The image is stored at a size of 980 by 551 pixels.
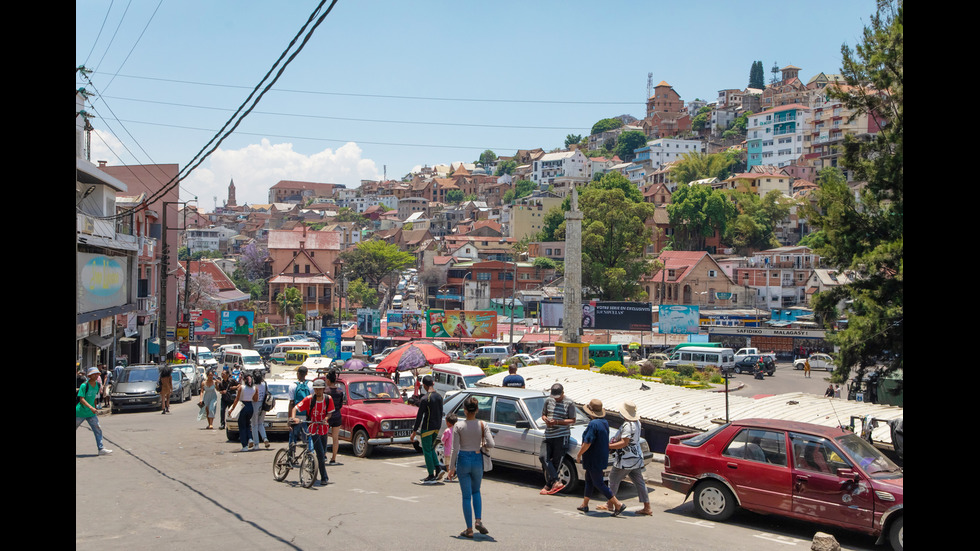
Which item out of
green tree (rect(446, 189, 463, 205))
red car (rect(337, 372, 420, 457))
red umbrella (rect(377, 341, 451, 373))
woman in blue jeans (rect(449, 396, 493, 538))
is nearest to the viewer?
woman in blue jeans (rect(449, 396, 493, 538))

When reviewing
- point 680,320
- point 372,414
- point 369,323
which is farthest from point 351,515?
point 369,323

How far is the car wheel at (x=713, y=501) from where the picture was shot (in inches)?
380

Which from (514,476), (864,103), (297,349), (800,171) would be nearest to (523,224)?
(800,171)

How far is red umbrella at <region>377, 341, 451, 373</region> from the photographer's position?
2522cm

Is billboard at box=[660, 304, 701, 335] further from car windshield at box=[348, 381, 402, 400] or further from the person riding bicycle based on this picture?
the person riding bicycle

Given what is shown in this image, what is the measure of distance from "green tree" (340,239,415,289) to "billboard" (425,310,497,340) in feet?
176

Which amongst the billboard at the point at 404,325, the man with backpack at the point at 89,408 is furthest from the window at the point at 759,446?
the billboard at the point at 404,325

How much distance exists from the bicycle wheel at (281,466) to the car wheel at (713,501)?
5.63m

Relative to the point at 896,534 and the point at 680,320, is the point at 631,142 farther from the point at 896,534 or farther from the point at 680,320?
the point at 896,534

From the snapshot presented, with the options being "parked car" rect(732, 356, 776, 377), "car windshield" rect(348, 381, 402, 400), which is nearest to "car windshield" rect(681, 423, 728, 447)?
"car windshield" rect(348, 381, 402, 400)

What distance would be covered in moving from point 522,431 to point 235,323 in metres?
54.1

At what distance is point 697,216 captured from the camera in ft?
364

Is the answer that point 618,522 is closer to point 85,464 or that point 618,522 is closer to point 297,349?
point 85,464
